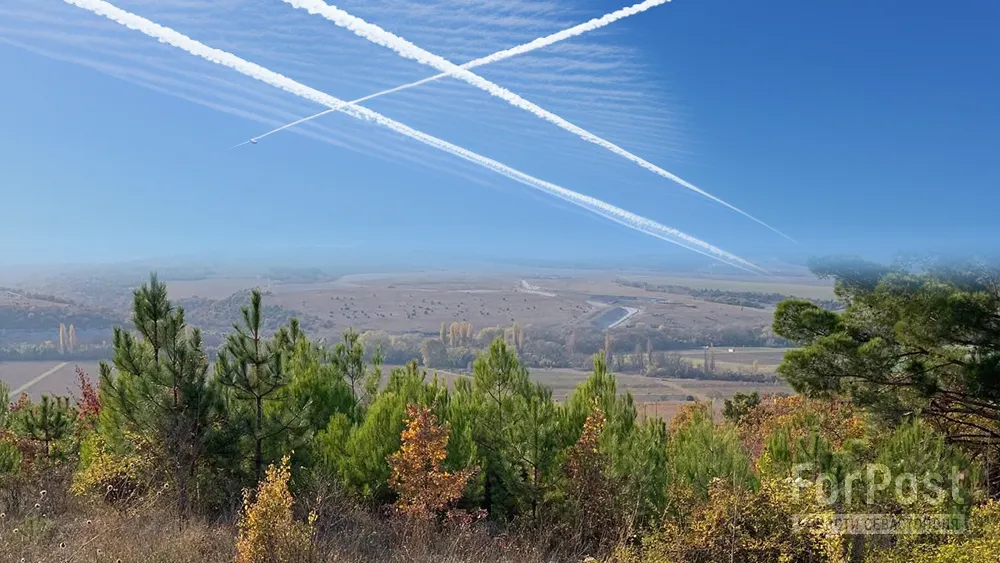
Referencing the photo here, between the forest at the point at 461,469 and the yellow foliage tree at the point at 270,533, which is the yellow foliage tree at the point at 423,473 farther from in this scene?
the yellow foliage tree at the point at 270,533

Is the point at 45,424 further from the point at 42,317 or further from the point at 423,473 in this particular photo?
the point at 42,317

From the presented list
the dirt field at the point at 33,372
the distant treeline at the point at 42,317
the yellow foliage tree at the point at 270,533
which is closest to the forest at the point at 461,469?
the yellow foliage tree at the point at 270,533

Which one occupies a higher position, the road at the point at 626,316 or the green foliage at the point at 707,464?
the green foliage at the point at 707,464

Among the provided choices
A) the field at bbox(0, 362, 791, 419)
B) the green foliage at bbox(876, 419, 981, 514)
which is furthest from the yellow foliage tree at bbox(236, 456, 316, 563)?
the field at bbox(0, 362, 791, 419)

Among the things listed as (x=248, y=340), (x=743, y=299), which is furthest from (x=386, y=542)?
(x=743, y=299)

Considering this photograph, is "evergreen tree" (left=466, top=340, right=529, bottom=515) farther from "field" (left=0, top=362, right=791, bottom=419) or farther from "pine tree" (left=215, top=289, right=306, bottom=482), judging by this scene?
"field" (left=0, top=362, right=791, bottom=419)

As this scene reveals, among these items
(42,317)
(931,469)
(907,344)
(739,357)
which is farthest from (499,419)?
(739,357)
